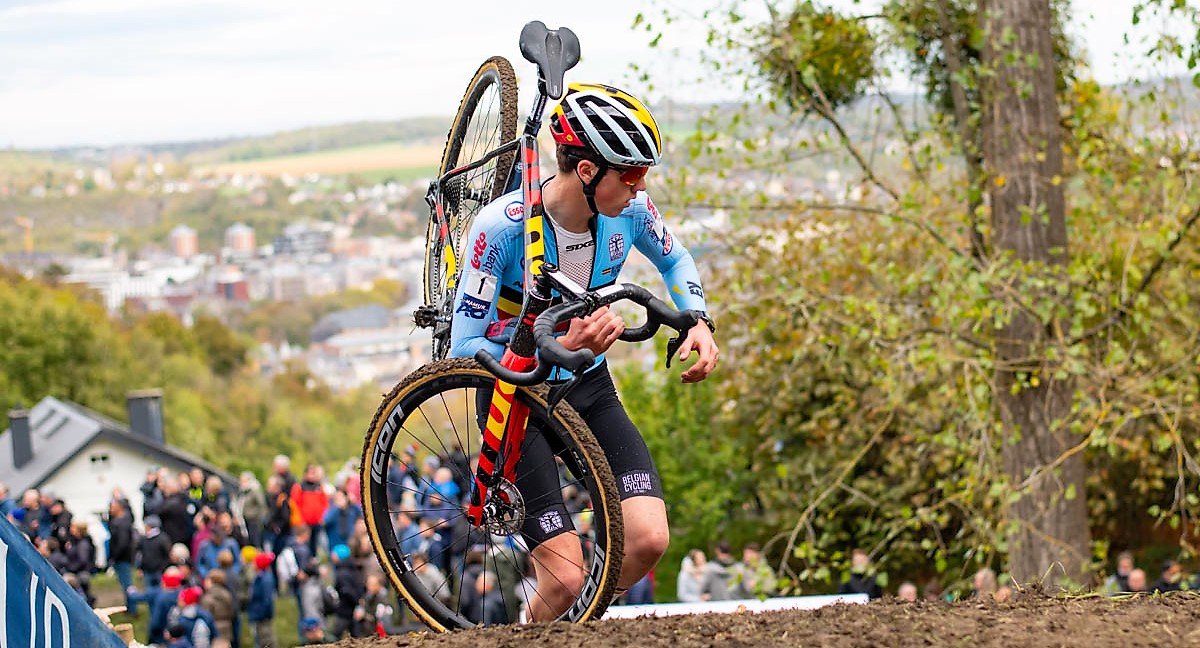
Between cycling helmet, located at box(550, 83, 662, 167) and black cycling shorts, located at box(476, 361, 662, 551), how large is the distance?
0.90 meters

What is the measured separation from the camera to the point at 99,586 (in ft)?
58.2

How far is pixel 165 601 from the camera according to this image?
1166cm

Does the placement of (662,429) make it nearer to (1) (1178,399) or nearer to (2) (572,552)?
(1) (1178,399)

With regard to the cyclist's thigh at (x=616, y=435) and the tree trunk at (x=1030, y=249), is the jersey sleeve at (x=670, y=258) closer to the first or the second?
the cyclist's thigh at (x=616, y=435)

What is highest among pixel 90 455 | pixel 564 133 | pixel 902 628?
pixel 564 133

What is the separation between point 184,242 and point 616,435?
11609cm

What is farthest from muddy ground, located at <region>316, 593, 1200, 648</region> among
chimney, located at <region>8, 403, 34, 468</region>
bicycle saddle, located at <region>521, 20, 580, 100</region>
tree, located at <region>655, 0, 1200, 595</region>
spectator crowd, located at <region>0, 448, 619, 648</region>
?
chimney, located at <region>8, 403, 34, 468</region>

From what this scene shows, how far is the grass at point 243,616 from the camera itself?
14641 millimetres

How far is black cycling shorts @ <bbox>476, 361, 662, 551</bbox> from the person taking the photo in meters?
4.68

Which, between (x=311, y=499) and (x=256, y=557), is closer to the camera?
(x=256, y=557)

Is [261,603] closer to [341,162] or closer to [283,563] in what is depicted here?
[283,563]

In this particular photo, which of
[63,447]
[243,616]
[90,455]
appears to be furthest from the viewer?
[90,455]

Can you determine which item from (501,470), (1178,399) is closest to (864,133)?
(1178,399)

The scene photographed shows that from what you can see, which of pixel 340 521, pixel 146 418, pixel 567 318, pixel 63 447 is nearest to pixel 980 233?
pixel 567 318
